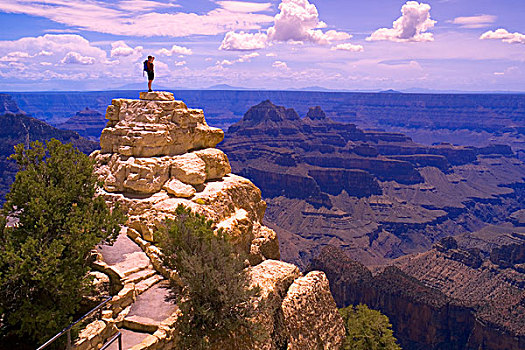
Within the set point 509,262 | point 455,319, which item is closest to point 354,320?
point 455,319

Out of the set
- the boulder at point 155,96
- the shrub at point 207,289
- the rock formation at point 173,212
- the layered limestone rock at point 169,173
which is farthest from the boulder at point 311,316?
the boulder at point 155,96

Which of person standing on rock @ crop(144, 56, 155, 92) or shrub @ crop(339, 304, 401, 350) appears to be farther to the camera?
shrub @ crop(339, 304, 401, 350)

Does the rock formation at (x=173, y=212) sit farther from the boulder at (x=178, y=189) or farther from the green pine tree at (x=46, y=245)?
the green pine tree at (x=46, y=245)

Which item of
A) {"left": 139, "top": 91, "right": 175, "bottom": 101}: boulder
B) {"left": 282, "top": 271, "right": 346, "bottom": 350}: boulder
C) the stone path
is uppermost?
{"left": 139, "top": 91, "right": 175, "bottom": 101}: boulder

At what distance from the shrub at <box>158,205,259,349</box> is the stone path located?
658mm

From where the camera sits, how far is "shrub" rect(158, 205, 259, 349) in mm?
14242

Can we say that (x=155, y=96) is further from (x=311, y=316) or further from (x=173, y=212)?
(x=311, y=316)

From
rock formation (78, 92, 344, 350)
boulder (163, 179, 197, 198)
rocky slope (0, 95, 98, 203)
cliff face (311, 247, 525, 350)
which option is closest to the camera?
rock formation (78, 92, 344, 350)

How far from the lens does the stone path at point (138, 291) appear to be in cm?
1412

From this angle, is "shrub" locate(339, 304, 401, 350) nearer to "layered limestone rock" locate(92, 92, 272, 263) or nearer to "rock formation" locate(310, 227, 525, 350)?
"layered limestone rock" locate(92, 92, 272, 263)

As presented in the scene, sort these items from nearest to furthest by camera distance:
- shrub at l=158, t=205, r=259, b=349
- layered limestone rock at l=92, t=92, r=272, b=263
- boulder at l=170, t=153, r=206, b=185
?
1. shrub at l=158, t=205, r=259, b=349
2. layered limestone rock at l=92, t=92, r=272, b=263
3. boulder at l=170, t=153, r=206, b=185

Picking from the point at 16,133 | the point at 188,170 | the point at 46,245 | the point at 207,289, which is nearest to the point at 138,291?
the point at 207,289

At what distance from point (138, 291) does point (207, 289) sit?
11.1 ft

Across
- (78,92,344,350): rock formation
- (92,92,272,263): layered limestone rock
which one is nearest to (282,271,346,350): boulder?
(78,92,344,350): rock formation
